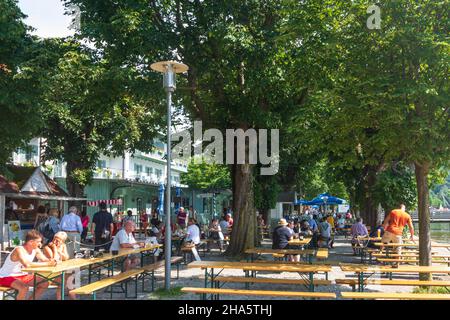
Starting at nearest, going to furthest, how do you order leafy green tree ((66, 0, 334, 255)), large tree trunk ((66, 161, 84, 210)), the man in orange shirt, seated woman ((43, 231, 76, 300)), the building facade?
1. seated woman ((43, 231, 76, 300))
2. the man in orange shirt
3. leafy green tree ((66, 0, 334, 255))
4. large tree trunk ((66, 161, 84, 210))
5. the building facade

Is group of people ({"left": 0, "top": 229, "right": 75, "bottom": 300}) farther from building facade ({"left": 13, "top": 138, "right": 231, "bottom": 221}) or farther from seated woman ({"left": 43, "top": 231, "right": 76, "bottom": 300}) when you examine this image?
building facade ({"left": 13, "top": 138, "right": 231, "bottom": 221})

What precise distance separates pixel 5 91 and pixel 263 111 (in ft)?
25.7

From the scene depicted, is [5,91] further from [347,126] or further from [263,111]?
[347,126]

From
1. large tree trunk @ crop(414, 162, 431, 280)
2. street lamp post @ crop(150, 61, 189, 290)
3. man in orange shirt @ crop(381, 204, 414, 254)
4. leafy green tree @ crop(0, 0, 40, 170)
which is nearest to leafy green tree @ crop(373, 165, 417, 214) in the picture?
man in orange shirt @ crop(381, 204, 414, 254)

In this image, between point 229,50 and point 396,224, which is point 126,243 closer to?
point 229,50

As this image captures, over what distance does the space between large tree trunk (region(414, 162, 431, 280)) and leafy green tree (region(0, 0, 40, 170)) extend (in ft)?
35.3

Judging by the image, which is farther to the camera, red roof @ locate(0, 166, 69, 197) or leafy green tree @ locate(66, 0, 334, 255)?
red roof @ locate(0, 166, 69, 197)

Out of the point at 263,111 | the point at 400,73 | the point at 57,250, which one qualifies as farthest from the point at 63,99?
the point at 400,73

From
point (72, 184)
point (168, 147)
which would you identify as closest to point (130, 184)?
point (72, 184)

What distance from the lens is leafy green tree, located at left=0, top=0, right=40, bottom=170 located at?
13945 millimetres

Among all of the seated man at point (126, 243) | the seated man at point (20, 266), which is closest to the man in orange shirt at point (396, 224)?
the seated man at point (126, 243)

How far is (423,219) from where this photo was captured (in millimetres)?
10469

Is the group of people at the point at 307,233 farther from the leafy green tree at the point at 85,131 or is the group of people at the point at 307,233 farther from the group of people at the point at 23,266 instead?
the leafy green tree at the point at 85,131

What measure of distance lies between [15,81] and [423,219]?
1167 cm
